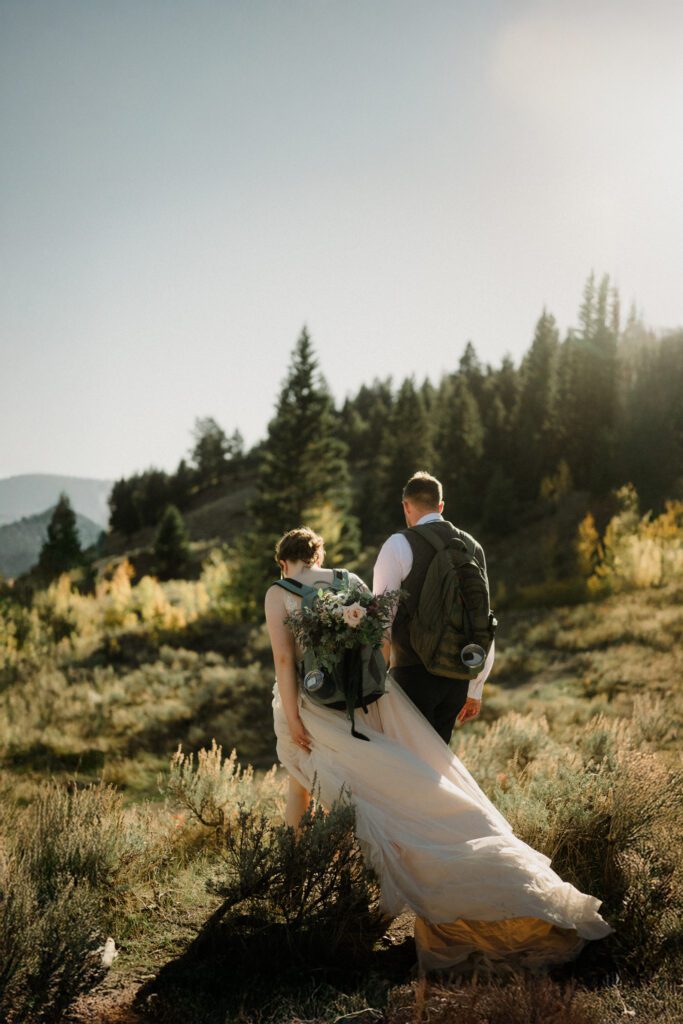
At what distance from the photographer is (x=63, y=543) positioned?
3891 centimetres

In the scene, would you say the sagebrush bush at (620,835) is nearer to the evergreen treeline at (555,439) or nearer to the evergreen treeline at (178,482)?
the evergreen treeline at (555,439)

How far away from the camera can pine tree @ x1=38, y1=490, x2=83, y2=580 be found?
38.4m

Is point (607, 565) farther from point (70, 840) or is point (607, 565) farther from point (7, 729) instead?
point (70, 840)

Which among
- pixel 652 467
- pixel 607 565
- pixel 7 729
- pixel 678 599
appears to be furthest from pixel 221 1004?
pixel 652 467

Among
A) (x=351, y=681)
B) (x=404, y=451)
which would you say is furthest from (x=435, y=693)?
(x=404, y=451)

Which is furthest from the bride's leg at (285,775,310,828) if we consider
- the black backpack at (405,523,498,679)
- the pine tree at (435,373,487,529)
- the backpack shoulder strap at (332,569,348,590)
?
the pine tree at (435,373,487,529)

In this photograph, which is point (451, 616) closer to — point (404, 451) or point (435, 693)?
point (435, 693)

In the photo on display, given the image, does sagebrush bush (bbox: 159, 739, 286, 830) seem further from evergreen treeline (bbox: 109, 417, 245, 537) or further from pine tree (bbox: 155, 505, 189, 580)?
evergreen treeline (bbox: 109, 417, 245, 537)

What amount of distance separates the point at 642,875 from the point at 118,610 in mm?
16326

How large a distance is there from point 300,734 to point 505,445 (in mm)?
42234

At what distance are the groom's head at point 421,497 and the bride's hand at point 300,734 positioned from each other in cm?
130

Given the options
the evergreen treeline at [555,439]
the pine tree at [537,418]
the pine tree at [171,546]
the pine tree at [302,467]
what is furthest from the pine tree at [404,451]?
the pine tree at [302,467]

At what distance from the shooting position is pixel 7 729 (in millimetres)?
9961

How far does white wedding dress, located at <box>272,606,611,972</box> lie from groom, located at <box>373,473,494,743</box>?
0.14 metres
